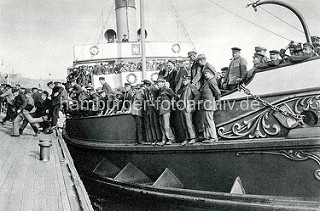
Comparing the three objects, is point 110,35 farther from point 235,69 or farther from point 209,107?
point 209,107

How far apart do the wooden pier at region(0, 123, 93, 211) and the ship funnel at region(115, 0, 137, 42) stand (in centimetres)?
953

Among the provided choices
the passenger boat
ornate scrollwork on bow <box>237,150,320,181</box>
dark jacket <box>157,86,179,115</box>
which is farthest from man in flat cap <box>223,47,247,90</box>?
ornate scrollwork on bow <box>237,150,320,181</box>

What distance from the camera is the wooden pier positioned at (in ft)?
11.6

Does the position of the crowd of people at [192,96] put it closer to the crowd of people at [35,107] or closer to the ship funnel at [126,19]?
the crowd of people at [35,107]

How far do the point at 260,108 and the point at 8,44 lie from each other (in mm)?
5037

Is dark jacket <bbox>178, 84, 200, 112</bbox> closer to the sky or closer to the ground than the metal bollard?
closer to the sky

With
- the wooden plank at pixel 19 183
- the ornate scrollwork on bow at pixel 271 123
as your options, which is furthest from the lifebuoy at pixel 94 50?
the ornate scrollwork on bow at pixel 271 123

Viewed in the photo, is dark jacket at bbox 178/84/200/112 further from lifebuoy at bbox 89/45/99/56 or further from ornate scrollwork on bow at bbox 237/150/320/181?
lifebuoy at bbox 89/45/99/56

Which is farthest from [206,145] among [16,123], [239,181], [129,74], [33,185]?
[129,74]

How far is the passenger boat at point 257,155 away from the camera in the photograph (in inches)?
152

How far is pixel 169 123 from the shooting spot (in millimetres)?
5422

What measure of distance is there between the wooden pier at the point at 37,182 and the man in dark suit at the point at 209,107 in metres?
1.93

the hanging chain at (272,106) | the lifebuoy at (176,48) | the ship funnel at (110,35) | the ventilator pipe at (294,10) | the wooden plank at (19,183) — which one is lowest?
the wooden plank at (19,183)

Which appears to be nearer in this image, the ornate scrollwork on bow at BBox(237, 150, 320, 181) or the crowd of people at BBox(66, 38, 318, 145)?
the ornate scrollwork on bow at BBox(237, 150, 320, 181)
